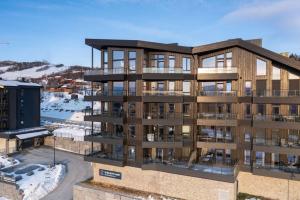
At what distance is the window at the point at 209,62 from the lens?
90.3 ft

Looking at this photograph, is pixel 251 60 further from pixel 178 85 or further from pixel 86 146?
pixel 86 146

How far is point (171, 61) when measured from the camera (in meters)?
27.7

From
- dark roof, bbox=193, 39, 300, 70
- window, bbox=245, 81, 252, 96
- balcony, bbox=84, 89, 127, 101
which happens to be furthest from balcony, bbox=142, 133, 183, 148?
dark roof, bbox=193, 39, 300, 70

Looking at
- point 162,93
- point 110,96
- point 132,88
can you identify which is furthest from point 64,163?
point 162,93

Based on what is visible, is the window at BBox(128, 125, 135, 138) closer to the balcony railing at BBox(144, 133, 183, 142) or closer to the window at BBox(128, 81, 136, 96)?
the balcony railing at BBox(144, 133, 183, 142)

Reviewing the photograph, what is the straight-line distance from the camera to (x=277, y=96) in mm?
24375

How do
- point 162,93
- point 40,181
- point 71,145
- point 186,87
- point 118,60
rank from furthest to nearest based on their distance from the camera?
point 71,145 < point 40,181 < point 186,87 < point 162,93 < point 118,60

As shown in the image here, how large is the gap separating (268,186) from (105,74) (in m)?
18.7

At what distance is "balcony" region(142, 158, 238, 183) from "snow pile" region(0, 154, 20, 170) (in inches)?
916

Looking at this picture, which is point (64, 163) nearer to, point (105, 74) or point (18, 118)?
point (18, 118)

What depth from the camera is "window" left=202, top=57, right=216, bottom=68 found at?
2753 cm

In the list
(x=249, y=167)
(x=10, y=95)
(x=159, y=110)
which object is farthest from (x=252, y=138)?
(x=10, y=95)

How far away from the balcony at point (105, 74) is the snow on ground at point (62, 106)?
46676 millimetres

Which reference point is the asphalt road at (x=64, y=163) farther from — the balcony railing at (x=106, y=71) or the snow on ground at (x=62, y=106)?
the snow on ground at (x=62, y=106)
